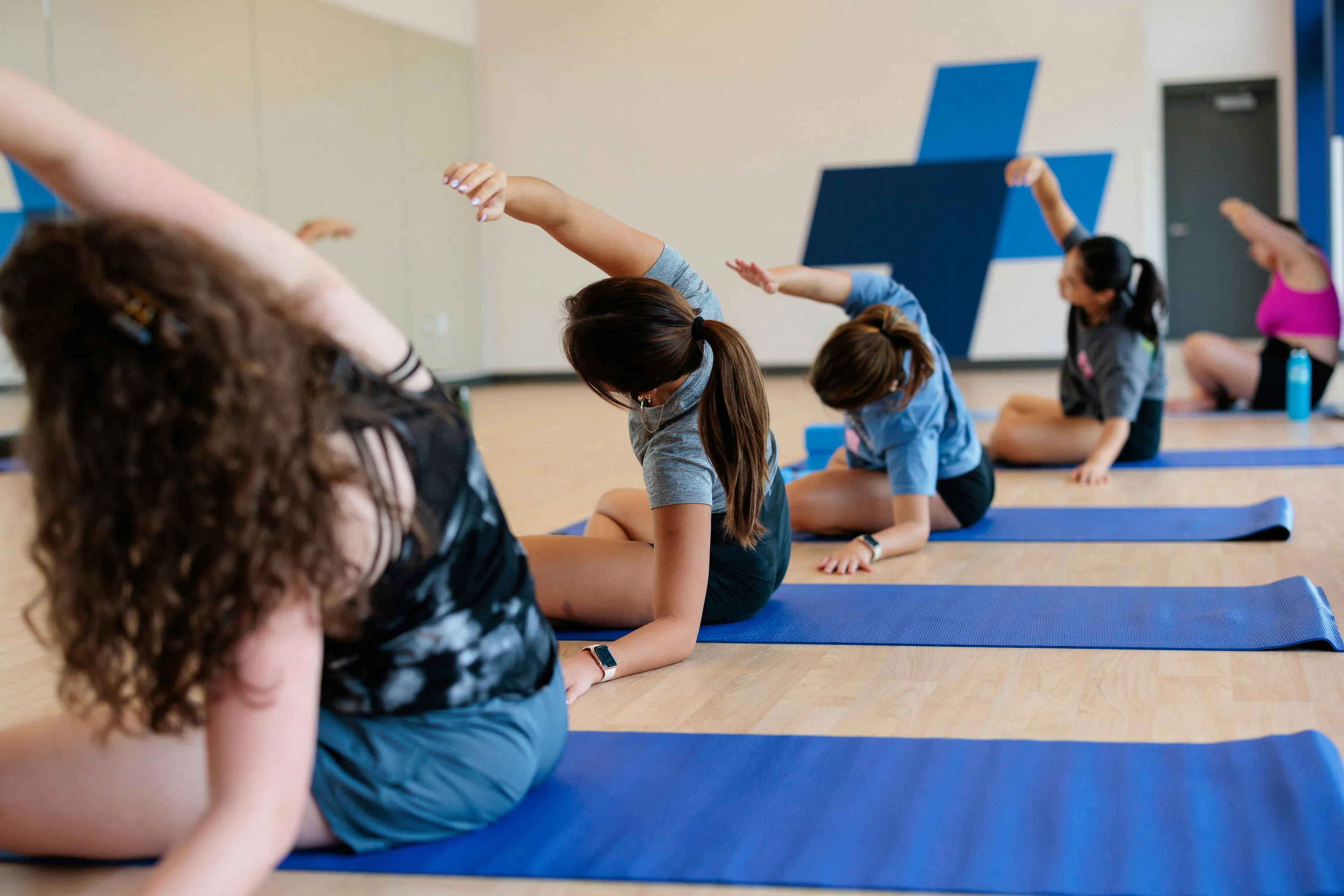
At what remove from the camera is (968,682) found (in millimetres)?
1809

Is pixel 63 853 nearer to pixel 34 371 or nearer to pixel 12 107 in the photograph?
pixel 34 371

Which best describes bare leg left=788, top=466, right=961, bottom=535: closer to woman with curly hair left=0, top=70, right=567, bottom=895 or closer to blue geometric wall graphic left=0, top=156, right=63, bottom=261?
woman with curly hair left=0, top=70, right=567, bottom=895

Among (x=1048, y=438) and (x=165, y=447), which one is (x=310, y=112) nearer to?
(x=1048, y=438)

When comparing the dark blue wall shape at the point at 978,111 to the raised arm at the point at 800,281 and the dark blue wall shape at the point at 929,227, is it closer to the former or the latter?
the dark blue wall shape at the point at 929,227

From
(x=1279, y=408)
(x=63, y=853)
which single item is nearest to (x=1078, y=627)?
(x=63, y=853)

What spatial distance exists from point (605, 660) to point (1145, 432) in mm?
2893

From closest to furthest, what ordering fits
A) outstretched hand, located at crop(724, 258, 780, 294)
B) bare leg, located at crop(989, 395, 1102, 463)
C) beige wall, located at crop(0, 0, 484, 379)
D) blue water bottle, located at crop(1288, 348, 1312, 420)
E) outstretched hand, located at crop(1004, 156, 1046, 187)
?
outstretched hand, located at crop(724, 258, 780, 294), outstretched hand, located at crop(1004, 156, 1046, 187), bare leg, located at crop(989, 395, 1102, 463), blue water bottle, located at crop(1288, 348, 1312, 420), beige wall, located at crop(0, 0, 484, 379)

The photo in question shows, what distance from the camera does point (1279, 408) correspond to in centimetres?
552

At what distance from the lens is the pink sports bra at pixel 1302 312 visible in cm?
523

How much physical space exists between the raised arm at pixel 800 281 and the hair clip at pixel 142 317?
5.08 ft

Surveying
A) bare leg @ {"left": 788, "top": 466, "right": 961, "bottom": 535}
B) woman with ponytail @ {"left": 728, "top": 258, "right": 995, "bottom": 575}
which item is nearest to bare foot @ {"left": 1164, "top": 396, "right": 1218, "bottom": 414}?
woman with ponytail @ {"left": 728, "top": 258, "right": 995, "bottom": 575}

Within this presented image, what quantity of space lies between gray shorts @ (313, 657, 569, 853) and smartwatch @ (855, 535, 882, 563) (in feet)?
4.74

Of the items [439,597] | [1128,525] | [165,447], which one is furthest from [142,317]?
[1128,525]

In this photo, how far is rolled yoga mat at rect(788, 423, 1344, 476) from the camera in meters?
4.03
